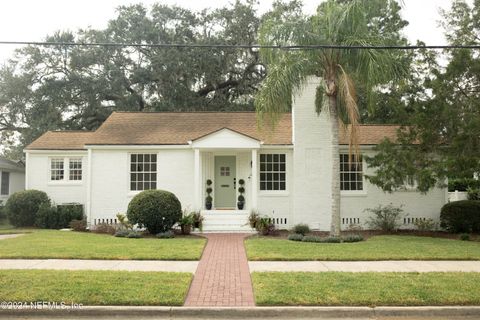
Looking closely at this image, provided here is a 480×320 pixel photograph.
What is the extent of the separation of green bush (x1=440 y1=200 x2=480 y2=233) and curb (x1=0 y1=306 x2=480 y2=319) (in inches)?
455

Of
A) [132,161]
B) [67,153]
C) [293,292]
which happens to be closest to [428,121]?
[293,292]

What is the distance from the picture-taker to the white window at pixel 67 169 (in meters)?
20.6

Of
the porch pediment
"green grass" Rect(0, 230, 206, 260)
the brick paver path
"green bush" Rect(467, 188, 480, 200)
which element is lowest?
the brick paver path

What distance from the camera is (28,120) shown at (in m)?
31.7

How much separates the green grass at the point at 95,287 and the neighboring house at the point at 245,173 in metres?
9.21

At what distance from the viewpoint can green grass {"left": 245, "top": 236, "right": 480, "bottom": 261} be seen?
11.1m

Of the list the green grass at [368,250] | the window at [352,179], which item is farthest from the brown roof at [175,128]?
the green grass at [368,250]

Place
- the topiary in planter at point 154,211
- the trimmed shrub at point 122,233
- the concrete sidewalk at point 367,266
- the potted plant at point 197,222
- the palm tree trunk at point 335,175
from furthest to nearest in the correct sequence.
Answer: the potted plant at point 197,222 < the topiary in planter at point 154,211 < the trimmed shrub at point 122,233 < the palm tree trunk at point 335,175 < the concrete sidewalk at point 367,266

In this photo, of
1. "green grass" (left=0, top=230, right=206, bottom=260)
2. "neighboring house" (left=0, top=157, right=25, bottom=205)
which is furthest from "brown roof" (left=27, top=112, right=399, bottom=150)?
"neighboring house" (left=0, top=157, right=25, bottom=205)

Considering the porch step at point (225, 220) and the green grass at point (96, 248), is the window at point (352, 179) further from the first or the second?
the green grass at point (96, 248)

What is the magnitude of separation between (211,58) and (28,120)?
14192mm

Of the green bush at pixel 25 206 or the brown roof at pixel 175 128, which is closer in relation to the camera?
the brown roof at pixel 175 128

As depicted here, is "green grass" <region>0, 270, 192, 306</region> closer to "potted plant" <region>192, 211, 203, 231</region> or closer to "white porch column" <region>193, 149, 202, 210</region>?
"potted plant" <region>192, 211, 203, 231</region>

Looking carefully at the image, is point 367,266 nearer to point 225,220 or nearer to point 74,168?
point 225,220
